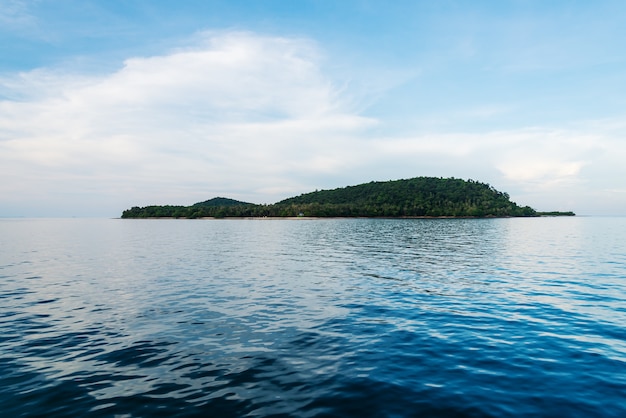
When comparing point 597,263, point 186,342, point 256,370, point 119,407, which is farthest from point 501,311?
point 597,263

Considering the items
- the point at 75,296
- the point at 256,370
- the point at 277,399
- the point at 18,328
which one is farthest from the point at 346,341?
the point at 75,296

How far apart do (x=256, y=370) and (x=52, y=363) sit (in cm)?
939

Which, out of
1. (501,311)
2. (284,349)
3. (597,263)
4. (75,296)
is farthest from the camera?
(597,263)

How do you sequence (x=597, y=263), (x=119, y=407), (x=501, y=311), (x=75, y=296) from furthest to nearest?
(x=597, y=263)
(x=75, y=296)
(x=501, y=311)
(x=119, y=407)

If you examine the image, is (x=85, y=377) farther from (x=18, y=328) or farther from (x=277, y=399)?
(x=18, y=328)

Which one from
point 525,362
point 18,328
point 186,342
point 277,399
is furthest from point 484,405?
point 18,328

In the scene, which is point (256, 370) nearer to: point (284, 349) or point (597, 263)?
point (284, 349)

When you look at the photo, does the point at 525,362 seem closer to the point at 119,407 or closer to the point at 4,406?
the point at 119,407

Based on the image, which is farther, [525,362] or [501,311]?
[501,311]

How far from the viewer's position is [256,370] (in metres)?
15.9

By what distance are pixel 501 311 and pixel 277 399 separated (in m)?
19.3

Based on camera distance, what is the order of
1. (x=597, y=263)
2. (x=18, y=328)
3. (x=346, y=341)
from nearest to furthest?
(x=346, y=341)
(x=18, y=328)
(x=597, y=263)

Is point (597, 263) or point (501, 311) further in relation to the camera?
point (597, 263)

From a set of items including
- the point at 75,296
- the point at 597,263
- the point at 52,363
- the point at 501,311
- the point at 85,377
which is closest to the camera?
the point at 85,377
